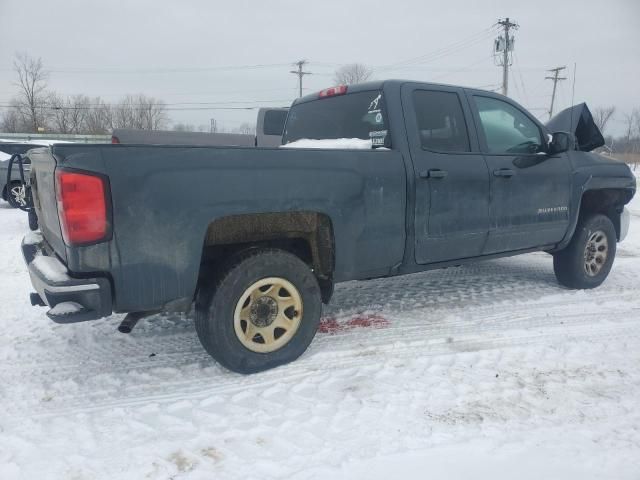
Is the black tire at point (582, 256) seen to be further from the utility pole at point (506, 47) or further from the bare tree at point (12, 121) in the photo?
the bare tree at point (12, 121)

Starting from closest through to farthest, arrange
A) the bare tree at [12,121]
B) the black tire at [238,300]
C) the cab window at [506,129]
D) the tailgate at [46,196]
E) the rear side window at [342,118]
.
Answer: the tailgate at [46,196] < the black tire at [238,300] < the rear side window at [342,118] < the cab window at [506,129] < the bare tree at [12,121]

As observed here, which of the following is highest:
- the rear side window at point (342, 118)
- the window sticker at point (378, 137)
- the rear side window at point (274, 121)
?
the rear side window at point (274, 121)

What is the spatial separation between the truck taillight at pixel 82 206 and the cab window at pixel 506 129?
3.17m

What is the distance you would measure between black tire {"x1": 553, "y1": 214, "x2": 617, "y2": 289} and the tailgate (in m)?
4.66

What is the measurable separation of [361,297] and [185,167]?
2658 millimetres

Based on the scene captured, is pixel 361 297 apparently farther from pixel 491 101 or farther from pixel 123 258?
pixel 123 258

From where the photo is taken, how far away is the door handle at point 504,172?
3.93 meters

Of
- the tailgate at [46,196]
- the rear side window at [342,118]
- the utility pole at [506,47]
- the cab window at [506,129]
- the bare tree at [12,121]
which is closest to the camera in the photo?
the tailgate at [46,196]

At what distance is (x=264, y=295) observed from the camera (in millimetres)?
2998

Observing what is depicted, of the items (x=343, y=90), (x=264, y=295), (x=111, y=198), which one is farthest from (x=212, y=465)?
(x=343, y=90)

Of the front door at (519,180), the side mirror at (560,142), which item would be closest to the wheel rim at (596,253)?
the front door at (519,180)

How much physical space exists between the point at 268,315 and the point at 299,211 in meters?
0.72

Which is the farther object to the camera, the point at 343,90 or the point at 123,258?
the point at 343,90

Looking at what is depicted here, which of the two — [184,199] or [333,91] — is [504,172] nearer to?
[333,91]
